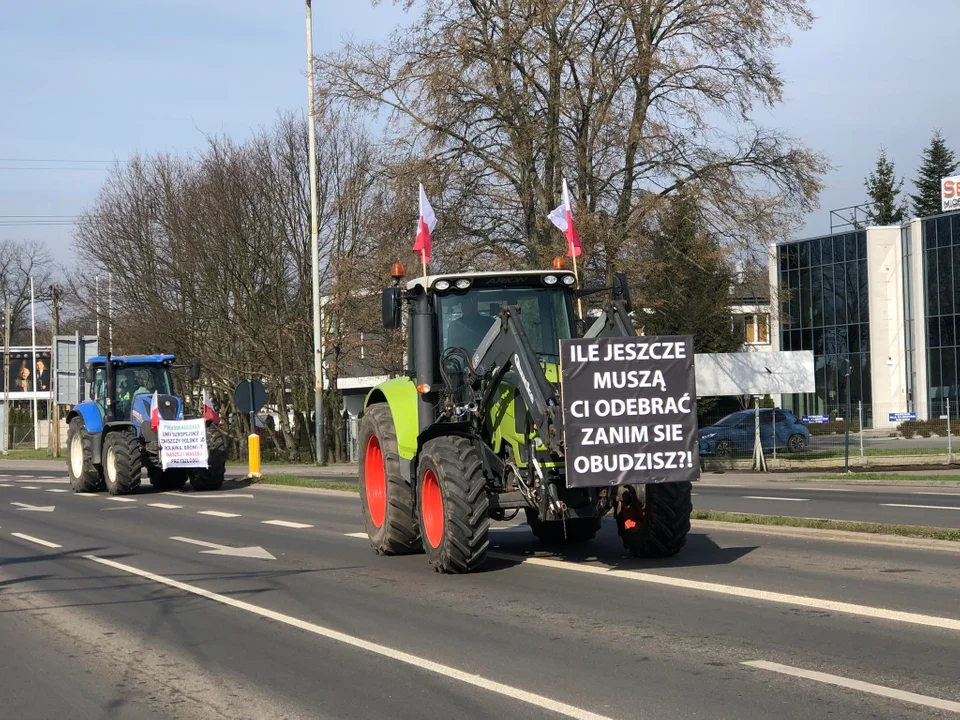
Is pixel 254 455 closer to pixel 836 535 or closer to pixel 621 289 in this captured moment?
pixel 836 535

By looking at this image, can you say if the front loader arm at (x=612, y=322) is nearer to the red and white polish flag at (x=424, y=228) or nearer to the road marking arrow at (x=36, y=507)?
the red and white polish flag at (x=424, y=228)

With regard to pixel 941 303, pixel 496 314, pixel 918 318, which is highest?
pixel 941 303

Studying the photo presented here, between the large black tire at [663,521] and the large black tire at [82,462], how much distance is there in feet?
55.9

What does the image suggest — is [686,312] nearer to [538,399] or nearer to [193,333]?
[193,333]

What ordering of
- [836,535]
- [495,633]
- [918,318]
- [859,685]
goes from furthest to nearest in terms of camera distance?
[918,318] → [836,535] → [495,633] → [859,685]

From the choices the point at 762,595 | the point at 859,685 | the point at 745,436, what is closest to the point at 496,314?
the point at 762,595

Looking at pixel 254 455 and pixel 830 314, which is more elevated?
pixel 830 314

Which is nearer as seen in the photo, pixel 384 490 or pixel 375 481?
pixel 384 490

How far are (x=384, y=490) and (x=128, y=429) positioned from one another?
13.7m

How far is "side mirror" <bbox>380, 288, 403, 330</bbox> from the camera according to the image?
11477 millimetres

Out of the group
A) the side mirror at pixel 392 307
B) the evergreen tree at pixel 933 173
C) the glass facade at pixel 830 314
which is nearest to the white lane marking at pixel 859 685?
the side mirror at pixel 392 307

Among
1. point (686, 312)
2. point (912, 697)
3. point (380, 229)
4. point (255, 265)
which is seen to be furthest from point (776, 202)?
point (912, 697)

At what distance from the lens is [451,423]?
36.6 feet

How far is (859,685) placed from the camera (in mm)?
6281
